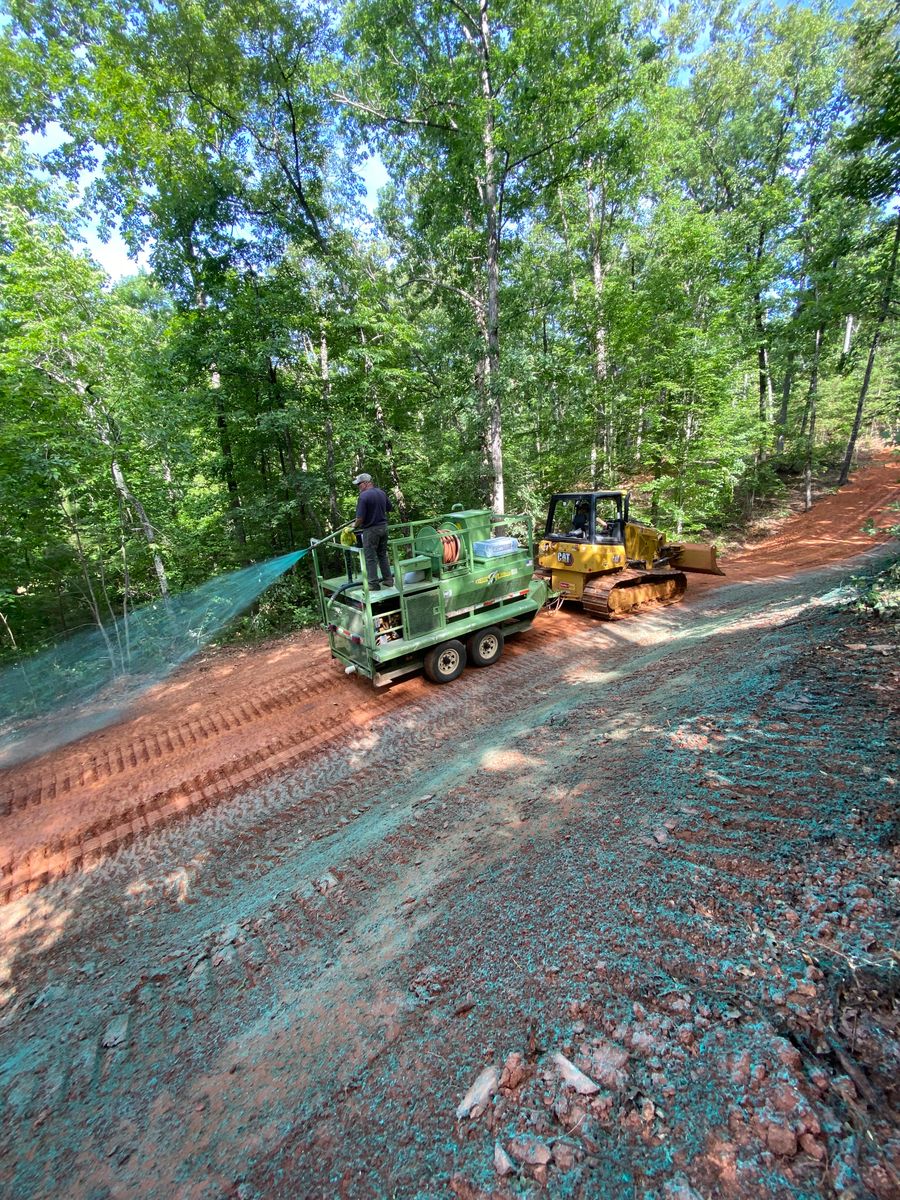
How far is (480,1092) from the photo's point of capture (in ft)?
7.22

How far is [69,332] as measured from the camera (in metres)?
8.53

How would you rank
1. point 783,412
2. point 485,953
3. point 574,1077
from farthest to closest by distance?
point 783,412 → point 485,953 → point 574,1077

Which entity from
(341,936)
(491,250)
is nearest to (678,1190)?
(341,936)

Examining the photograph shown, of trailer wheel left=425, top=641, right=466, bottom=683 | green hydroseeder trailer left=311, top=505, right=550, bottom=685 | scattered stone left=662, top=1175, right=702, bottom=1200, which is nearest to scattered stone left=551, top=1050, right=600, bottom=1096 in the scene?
scattered stone left=662, top=1175, right=702, bottom=1200

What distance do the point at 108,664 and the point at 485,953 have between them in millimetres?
9537

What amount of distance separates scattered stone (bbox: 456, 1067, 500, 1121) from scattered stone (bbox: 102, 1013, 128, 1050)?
91.3 inches

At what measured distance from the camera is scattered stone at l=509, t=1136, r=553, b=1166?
1.87 meters

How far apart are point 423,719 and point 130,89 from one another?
45.3 ft

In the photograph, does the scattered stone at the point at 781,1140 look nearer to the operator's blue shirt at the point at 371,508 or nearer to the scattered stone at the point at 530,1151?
the scattered stone at the point at 530,1151

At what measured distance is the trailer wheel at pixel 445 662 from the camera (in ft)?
24.5

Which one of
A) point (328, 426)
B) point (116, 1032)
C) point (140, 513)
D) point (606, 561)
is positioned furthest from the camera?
point (328, 426)

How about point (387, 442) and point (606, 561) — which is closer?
point (606, 561)

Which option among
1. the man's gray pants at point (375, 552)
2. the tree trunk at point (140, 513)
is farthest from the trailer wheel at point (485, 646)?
the tree trunk at point (140, 513)

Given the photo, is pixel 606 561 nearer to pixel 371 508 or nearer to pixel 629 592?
pixel 629 592
